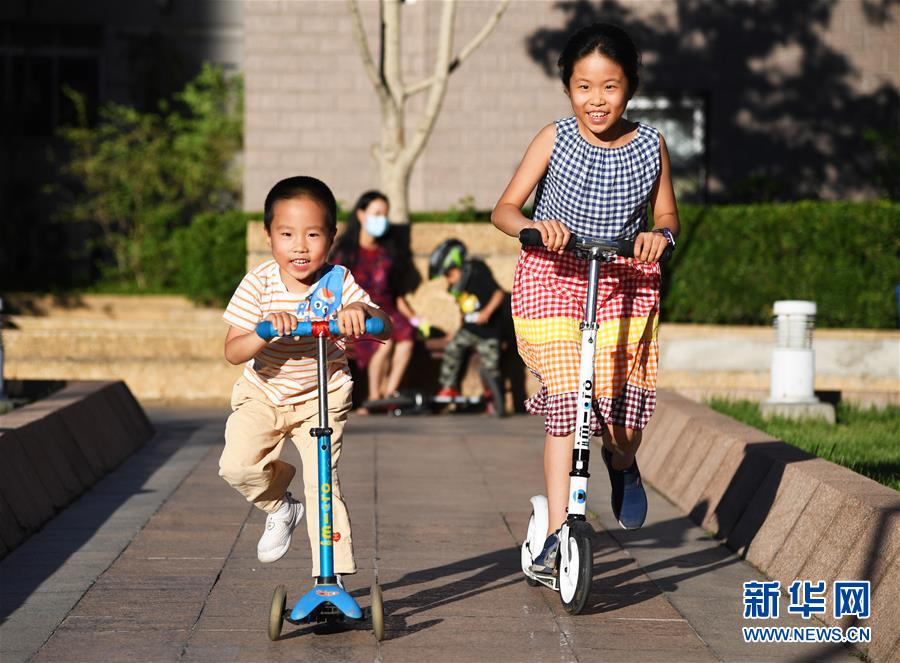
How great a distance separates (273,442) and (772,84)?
14.4m

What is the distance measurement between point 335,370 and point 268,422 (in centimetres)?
30

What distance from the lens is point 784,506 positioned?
607cm

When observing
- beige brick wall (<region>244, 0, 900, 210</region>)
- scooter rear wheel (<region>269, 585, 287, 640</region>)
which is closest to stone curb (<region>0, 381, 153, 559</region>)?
scooter rear wheel (<region>269, 585, 287, 640</region>)

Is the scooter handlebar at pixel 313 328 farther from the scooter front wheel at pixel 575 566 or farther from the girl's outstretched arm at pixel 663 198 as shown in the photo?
the girl's outstretched arm at pixel 663 198

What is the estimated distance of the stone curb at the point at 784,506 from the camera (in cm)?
490

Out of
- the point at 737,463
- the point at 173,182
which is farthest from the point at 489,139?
the point at 737,463

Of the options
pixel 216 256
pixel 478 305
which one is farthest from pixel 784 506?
pixel 216 256

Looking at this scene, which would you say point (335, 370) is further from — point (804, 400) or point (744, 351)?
point (744, 351)

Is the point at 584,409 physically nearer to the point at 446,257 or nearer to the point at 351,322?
the point at 351,322

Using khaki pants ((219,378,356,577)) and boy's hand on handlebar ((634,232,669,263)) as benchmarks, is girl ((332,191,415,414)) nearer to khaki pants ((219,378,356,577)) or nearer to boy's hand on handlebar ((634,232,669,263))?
khaki pants ((219,378,356,577))

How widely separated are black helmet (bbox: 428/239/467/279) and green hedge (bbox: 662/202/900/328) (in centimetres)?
269

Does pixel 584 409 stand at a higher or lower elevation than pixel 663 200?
lower

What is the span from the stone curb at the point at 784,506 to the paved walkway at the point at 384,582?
15 cm

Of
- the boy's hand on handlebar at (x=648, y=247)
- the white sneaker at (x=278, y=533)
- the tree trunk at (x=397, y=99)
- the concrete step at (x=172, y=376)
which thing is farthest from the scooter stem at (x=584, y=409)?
the tree trunk at (x=397, y=99)
